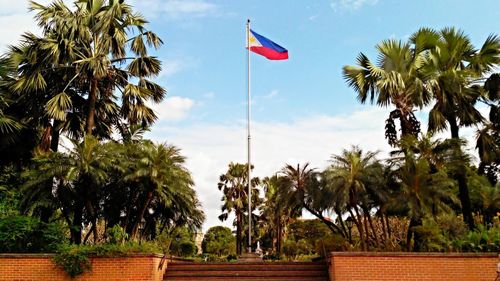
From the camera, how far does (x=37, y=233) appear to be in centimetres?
1395

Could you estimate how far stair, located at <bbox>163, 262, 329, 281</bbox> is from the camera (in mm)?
13227

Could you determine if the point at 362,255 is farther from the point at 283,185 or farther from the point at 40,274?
the point at 40,274

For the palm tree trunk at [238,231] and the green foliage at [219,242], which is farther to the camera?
the green foliage at [219,242]

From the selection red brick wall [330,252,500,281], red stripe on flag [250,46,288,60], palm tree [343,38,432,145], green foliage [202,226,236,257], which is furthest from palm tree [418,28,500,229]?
green foliage [202,226,236,257]

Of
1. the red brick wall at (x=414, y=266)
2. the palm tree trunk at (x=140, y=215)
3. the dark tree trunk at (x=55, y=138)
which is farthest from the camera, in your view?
the dark tree trunk at (x=55, y=138)

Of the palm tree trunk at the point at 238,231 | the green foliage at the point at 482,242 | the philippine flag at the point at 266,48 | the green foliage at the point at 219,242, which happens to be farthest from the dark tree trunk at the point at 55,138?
the green foliage at the point at 219,242

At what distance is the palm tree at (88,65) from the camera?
1633 centimetres

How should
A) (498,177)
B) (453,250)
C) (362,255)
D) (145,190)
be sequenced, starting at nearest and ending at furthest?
(362,255), (453,250), (145,190), (498,177)

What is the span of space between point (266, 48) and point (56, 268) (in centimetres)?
1194

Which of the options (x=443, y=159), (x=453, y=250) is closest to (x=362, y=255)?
(x=453, y=250)

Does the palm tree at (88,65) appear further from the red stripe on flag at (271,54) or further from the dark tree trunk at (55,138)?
the red stripe on flag at (271,54)

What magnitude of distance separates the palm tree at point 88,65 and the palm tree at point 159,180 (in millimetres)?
2398

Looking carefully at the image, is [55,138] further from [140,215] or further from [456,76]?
[456,76]

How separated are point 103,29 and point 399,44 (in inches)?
425
